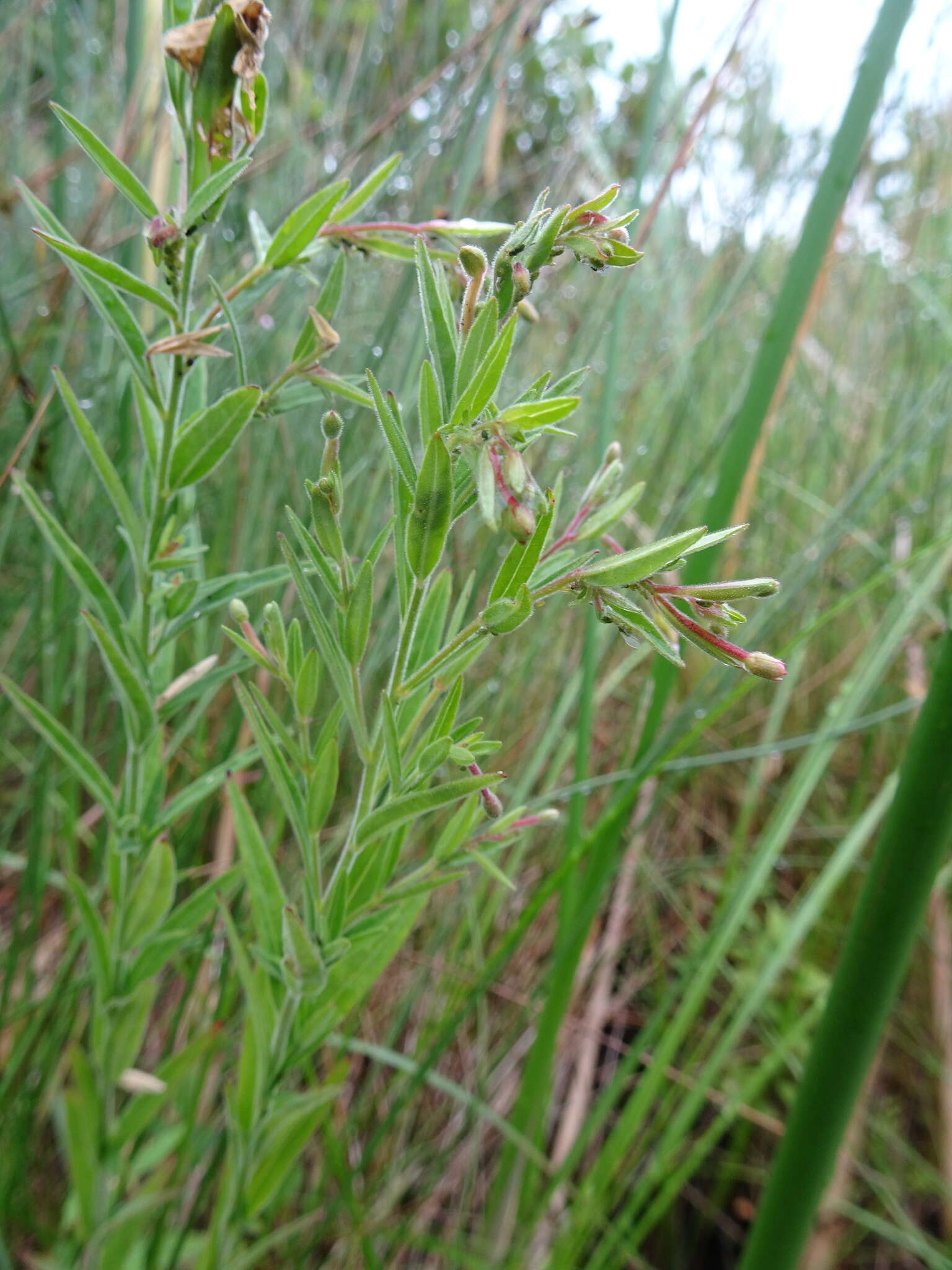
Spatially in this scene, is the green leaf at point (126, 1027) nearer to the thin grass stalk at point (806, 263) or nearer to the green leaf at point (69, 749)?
the green leaf at point (69, 749)

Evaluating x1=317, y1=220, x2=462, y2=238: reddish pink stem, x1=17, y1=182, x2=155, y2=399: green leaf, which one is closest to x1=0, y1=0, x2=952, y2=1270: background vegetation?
Answer: x1=317, y1=220, x2=462, y2=238: reddish pink stem

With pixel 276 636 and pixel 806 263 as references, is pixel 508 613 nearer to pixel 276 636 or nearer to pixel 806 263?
pixel 276 636

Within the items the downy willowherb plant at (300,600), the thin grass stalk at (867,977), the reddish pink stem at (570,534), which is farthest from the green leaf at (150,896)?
the thin grass stalk at (867,977)

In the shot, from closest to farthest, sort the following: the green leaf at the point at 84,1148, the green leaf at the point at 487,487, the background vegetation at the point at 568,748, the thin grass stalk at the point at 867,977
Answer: the green leaf at the point at 487,487 < the thin grass stalk at the point at 867,977 < the green leaf at the point at 84,1148 < the background vegetation at the point at 568,748

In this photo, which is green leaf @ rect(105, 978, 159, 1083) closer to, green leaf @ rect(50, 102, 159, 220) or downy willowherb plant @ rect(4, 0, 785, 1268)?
downy willowherb plant @ rect(4, 0, 785, 1268)

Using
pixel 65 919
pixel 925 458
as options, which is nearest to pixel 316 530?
pixel 65 919

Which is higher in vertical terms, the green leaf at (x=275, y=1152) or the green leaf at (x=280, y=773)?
the green leaf at (x=280, y=773)

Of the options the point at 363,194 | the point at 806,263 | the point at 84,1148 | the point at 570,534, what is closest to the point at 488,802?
the point at 570,534

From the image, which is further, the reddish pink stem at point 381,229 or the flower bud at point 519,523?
the reddish pink stem at point 381,229
